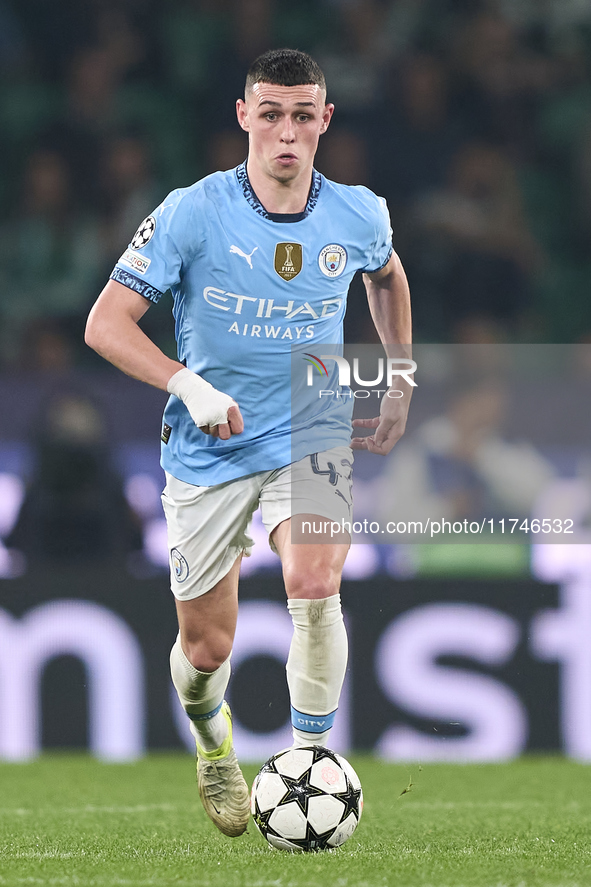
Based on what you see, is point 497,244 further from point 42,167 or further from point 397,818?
point 397,818

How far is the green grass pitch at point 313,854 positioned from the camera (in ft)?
10.6

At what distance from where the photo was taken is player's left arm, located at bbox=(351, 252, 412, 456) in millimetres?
4473

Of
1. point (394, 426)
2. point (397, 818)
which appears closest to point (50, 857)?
point (397, 818)

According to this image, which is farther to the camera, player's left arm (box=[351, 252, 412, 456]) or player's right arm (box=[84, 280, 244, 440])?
player's left arm (box=[351, 252, 412, 456])

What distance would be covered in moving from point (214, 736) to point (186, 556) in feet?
2.15

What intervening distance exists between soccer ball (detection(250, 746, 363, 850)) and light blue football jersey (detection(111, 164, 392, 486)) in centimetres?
92

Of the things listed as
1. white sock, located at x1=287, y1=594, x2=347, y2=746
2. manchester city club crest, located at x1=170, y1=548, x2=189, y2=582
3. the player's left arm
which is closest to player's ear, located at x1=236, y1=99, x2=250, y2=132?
the player's left arm

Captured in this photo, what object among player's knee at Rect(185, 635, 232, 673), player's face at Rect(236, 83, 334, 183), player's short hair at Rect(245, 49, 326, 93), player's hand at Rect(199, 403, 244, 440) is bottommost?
player's knee at Rect(185, 635, 232, 673)

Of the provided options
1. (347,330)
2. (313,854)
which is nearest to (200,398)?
(313,854)

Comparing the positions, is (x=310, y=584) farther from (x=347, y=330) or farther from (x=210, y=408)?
(x=347, y=330)

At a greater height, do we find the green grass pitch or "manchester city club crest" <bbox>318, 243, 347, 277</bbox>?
"manchester city club crest" <bbox>318, 243, 347, 277</bbox>

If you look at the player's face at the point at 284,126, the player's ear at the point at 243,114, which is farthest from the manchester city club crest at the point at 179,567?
the player's ear at the point at 243,114

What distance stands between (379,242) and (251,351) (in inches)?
23.2

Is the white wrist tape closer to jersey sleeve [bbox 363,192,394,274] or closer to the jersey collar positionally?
the jersey collar
